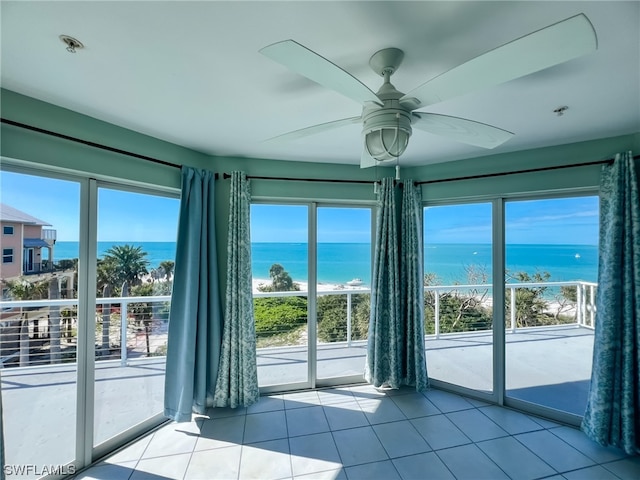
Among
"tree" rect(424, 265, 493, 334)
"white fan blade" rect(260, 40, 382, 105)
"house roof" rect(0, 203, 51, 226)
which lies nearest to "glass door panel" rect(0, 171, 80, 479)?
"house roof" rect(0, 203, 51, 226)

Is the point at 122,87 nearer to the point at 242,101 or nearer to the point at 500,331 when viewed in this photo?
the point at 242,101

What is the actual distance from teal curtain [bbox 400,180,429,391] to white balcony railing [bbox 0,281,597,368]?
0.33m

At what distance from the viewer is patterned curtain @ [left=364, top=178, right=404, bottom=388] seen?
301 centimetres

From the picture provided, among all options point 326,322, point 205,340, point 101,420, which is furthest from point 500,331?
point 101,420

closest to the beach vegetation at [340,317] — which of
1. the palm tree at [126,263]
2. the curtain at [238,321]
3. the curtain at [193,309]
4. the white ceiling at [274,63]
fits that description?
the curtain at [238,321]

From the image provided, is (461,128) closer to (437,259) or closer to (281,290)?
(437,259)

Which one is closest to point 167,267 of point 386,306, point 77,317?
point 77,317

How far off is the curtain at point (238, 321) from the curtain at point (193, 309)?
0.11 metres

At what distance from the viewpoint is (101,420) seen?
2.14 m

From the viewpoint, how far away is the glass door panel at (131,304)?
7.12 feet

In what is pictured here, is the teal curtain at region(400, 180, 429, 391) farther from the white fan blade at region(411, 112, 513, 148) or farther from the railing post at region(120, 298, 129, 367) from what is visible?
the railing post at region(120, 298, 129, 367)

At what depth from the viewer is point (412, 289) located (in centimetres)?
302

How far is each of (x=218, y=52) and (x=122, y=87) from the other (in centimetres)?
70

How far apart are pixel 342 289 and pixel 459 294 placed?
126 centimetres
